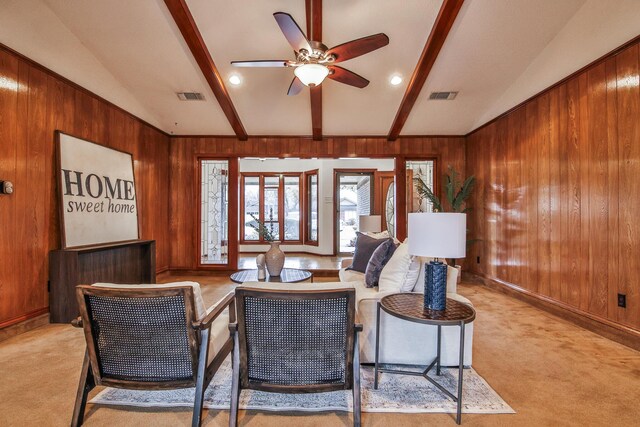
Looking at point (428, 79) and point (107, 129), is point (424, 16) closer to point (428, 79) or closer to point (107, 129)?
point (428, 79)

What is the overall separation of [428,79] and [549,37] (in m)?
1.30

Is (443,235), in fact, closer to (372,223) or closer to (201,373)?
(201,373)

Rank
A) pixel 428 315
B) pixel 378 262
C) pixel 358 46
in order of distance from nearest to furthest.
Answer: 1. pixel 428 315
2. pixel 358 46
3. pixel 378 262

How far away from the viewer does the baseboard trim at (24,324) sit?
9.12 feet

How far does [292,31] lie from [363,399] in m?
2.72

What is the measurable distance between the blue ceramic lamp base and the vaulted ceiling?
2.51 metres

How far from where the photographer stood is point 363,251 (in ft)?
11.7

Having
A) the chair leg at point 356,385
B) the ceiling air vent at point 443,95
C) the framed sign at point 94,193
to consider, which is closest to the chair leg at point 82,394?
the chair leg at point 356,385

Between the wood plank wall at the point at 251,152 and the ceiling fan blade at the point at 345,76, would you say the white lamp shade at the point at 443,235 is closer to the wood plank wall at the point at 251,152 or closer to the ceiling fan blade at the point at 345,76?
the ceiling fan blade at the point at 345,76

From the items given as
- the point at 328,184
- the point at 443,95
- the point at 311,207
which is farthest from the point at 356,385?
the point at 311,207

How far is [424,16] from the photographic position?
125 inches

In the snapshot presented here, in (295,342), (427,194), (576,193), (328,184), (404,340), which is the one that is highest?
(328,184)

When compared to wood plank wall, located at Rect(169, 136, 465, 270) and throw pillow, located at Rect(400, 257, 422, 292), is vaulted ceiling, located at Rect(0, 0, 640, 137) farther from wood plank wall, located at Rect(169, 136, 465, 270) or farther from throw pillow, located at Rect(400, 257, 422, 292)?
throw pillow, located at Rect(400, 257, 422, 292)

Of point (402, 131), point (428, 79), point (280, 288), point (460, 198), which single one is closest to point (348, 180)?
point (402, 131)
